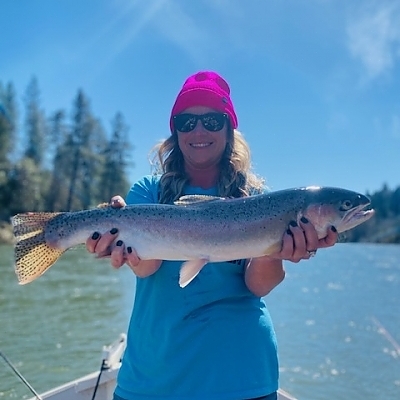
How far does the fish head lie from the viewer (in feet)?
9.72

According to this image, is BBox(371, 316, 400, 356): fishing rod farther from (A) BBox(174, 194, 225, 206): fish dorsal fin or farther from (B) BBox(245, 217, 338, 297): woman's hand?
(A) BBox(174, 194, 225, 206): fish dorsal fin

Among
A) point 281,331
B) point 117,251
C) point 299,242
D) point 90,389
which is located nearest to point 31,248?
point 117,251

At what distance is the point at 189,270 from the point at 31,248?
3.27 ft

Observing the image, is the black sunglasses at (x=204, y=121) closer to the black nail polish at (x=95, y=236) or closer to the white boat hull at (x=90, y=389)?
the black nail polish at (x=95, y=236)

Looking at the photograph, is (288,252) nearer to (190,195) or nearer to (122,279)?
(190,195)

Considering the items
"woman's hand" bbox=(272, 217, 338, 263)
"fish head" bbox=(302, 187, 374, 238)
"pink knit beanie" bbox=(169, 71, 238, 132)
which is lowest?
"woman's hand" bbox=(272, 217, 338, 263)

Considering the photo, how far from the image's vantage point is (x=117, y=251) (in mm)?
2852

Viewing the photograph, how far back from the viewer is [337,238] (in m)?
2.99

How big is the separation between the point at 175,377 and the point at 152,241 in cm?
75

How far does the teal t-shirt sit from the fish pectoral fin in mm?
76

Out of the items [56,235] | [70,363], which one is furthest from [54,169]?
[56,235]

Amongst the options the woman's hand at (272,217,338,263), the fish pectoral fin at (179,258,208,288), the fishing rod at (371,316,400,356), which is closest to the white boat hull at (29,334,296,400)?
the woman's hand at (272,217,338,263)

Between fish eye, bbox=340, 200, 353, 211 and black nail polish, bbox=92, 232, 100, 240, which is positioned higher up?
fish eye, bbox=340, 200, 353, 211

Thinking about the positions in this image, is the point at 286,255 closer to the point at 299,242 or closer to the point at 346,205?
the point at 299,242
